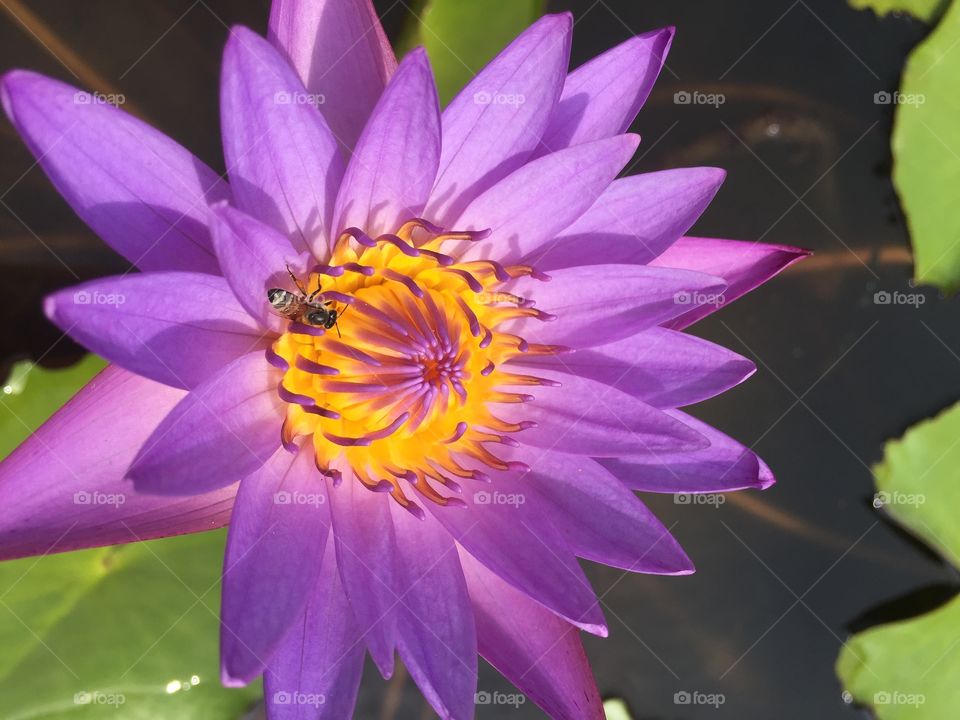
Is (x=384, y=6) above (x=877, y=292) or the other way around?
the other way around

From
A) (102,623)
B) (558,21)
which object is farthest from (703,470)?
(102,623)

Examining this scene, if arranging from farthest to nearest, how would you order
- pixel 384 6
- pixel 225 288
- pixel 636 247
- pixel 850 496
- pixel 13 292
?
pixel 850 496
pixel 384 6
pixel 13 292
pixel 636 247
pixel 225 288

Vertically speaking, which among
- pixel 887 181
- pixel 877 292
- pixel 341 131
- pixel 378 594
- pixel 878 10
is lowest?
pixel 378 594

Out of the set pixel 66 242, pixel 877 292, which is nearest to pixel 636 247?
pixel 877 292

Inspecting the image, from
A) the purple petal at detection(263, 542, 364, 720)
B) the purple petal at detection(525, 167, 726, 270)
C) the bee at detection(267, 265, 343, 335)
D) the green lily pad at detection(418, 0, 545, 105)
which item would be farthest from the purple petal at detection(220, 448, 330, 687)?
the green lily pad at detection(418, 0, 545, 105)

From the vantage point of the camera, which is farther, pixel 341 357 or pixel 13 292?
pixel 13 292

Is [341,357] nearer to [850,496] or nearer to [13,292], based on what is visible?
[13,292]

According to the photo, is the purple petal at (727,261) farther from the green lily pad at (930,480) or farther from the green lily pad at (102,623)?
the green lily pad at (102,623)

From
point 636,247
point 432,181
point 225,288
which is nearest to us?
point 225,288
